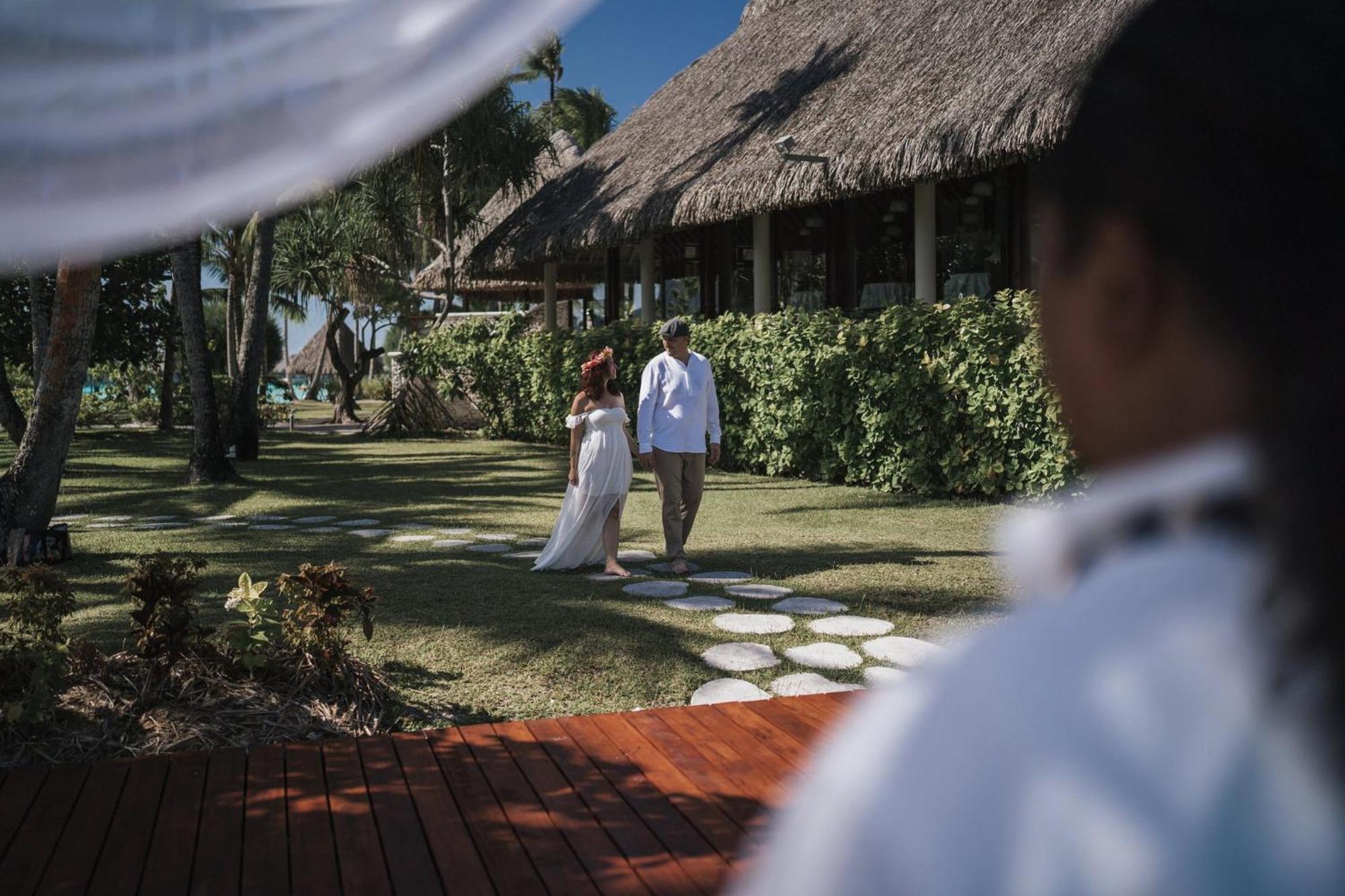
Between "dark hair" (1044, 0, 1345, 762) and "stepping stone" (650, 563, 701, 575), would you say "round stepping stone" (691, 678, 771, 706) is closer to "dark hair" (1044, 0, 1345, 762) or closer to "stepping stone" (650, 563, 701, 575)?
"stepping stone" (650, 563, 701, 575)

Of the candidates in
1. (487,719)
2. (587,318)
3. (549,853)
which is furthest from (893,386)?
(587,318)

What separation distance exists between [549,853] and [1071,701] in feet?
8.72

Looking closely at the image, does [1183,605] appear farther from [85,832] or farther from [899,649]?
[899,649]

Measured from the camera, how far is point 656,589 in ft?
22.6

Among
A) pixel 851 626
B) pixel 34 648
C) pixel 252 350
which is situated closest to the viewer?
pixel 34 648

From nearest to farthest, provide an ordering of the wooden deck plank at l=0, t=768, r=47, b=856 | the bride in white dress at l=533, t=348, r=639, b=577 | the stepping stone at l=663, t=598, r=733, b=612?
the wooden deck plank at l=0, t=768, r=47, b=856 < the stepping stone at l=663, t=598, r=733, b=612 < the bride in white dress at l=533, t=348, r=639, b=577

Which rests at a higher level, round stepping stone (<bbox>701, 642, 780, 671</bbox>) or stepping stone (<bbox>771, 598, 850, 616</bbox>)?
stepping stone (<bbox>771, 598, 850, 616</bbox>)

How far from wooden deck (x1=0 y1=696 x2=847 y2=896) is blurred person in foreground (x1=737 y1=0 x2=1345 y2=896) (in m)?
2.39

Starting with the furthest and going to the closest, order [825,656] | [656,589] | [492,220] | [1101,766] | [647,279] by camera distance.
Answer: [492,220], [647,279], [656,589], [825,656], [1101,766]

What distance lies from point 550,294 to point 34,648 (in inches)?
734

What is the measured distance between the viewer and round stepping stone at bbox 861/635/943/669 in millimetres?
5207

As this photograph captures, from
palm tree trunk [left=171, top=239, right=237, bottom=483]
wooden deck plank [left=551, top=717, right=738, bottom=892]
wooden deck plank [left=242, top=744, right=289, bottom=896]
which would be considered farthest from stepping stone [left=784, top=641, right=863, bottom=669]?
palm tree trunk [left=171, top=239, right=237, bottom=483]

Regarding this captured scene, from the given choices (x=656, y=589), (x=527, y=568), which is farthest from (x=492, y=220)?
(x=656, y=589)

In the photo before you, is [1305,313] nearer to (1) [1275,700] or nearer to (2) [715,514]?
(1) [1275,700]
